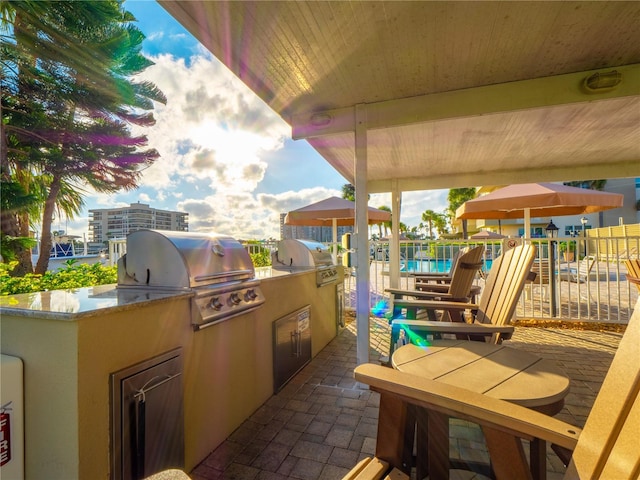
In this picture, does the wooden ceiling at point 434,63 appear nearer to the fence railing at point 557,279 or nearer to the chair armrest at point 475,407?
the fence railing at point 557,279

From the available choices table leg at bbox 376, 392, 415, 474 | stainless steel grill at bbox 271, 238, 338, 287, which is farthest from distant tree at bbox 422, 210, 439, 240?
table leg at bbox 376, 392, 415, 474

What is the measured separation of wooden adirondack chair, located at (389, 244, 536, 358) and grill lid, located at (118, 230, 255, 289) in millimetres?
1281

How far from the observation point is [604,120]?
353cm

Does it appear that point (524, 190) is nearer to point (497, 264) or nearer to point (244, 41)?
point (497, 264)

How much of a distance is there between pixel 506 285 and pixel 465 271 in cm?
94

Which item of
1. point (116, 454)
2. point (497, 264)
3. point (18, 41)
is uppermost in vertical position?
point (18, 41)

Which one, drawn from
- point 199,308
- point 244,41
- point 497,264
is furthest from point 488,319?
point 244,41

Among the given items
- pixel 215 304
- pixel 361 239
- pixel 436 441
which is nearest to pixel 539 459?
pixel 436 441

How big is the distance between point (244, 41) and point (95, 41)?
28.9 feet

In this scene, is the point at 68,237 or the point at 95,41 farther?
the point at 68,237

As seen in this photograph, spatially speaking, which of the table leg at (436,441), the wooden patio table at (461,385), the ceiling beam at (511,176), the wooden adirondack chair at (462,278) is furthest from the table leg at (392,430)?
the ceiling beam at (511,176)

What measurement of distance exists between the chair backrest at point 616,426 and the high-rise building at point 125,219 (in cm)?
531

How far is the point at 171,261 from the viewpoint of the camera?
→ 1851 millimetres

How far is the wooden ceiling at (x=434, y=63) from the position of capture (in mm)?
1933
